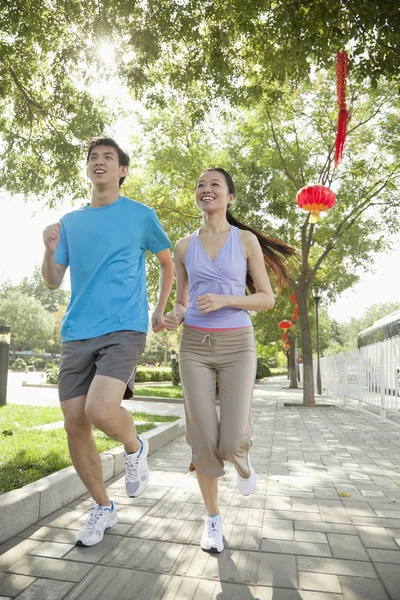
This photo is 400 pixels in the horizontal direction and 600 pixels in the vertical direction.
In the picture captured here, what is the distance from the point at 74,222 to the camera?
337 centimetres

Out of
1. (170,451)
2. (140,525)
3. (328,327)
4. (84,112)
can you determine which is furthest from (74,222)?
Answer: (328,327)

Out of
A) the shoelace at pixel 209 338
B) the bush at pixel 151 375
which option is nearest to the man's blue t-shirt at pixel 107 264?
the shoelace at pixel 209 338

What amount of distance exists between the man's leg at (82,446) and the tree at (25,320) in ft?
229

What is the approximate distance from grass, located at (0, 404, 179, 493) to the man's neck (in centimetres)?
215

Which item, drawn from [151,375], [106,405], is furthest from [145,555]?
[151,375]

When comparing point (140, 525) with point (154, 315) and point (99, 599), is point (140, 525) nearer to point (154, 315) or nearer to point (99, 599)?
point (99, 599)

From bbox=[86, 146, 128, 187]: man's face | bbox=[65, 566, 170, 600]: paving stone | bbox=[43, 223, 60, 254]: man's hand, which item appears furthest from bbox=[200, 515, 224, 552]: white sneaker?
bbox=[86, 146, 128, 187]: man's face

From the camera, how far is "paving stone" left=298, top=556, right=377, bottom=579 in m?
2.84

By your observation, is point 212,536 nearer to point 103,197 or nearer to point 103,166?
point 103,197

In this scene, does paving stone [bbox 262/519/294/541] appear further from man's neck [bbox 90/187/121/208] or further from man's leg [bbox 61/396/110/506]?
man's neck [bbox 90/187/121/208]

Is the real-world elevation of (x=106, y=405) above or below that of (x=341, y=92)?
below

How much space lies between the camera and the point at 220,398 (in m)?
3.15

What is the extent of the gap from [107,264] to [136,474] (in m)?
1.31

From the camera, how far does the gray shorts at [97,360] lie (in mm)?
3031
